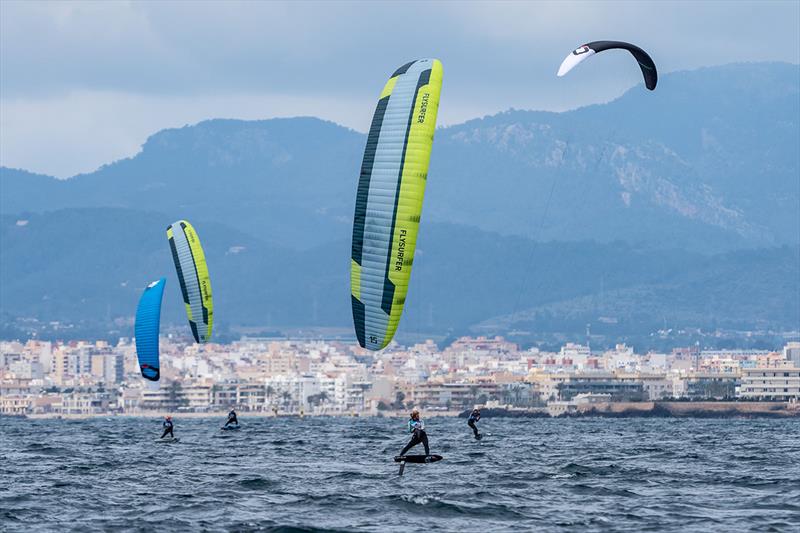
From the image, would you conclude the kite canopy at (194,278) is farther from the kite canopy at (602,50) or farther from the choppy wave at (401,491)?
the kite canopy at (602,50)

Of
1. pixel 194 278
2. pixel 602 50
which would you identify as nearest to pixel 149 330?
pixel 194 278

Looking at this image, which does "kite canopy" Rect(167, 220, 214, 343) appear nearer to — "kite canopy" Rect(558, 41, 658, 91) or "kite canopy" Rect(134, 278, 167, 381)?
"kite canopy" Rect(134, 278, 167, 381)

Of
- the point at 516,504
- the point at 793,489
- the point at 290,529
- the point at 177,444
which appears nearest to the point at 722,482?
the point at 793,489

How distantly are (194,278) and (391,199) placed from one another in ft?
130

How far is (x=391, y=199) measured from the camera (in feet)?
135

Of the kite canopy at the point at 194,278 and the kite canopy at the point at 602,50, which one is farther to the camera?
the kite canopy at the point at 194,278

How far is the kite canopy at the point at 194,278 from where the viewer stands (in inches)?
3120

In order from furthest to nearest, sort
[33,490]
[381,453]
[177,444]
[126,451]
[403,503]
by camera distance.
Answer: [177,444]
[126,451]
[381,453]
[33,490]
[403,503]

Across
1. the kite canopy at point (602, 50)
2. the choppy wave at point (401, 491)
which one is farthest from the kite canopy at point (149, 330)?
the kite canopy at point (602, 50)

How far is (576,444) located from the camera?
77500 millimetres

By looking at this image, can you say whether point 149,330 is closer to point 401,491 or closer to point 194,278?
point 194,278

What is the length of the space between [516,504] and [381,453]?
75.2 ft

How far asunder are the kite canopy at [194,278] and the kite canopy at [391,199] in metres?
36.9

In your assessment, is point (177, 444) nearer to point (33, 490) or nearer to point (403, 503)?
point (33, 490)
